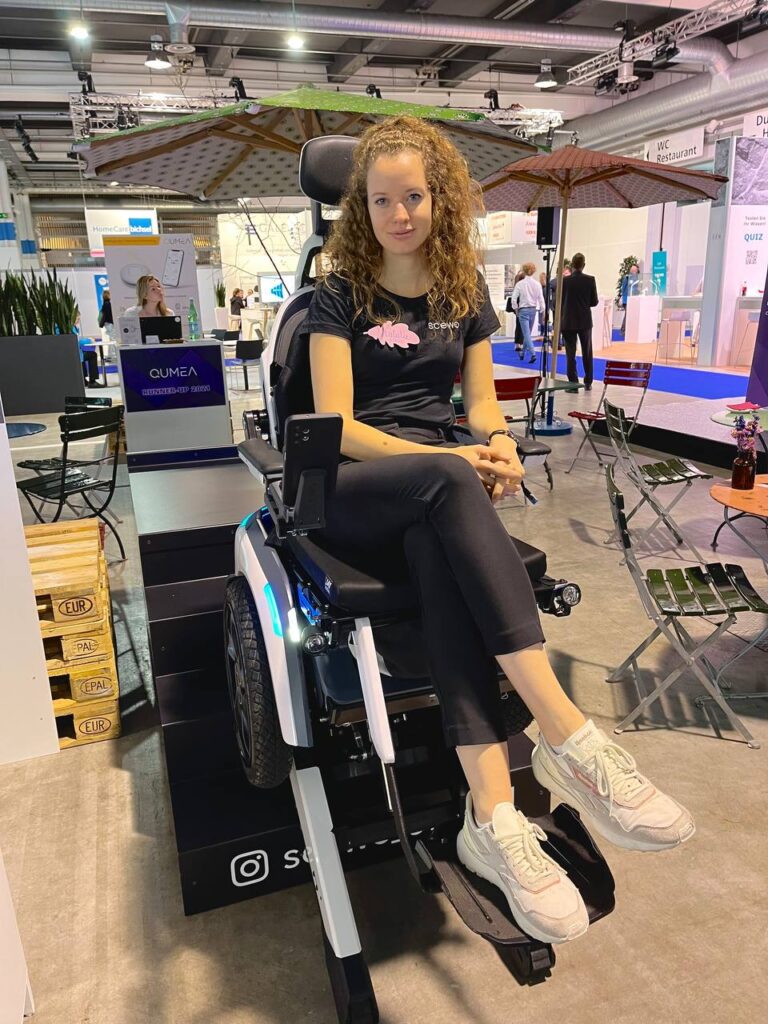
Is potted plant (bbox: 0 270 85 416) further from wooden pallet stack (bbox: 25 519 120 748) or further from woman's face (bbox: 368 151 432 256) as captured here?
woman's face (bbox: 368 151 432 256)

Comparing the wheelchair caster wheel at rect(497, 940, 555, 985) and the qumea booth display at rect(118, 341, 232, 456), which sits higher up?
the qumea booth display at rect(118, 341, 232, 456)

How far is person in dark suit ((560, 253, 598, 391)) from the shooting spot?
930 cm

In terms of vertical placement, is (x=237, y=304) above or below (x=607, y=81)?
below

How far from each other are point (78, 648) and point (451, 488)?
5.62 feet

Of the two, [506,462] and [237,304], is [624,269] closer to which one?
[237,304]

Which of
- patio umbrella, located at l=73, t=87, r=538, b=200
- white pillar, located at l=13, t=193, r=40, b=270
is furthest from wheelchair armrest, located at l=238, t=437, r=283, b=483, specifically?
white pillar, located at l=13, t=193, r=40, b=270

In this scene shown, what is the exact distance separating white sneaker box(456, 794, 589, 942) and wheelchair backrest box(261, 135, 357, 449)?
1.03 m

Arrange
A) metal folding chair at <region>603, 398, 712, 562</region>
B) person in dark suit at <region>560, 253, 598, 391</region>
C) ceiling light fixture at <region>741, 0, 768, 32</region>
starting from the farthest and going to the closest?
1. person in dark suit at <region>560, 253, 598, 391</region>
2. ceiling light fixture at <region>741, 0, 768, 32</region>
3. metal folding chair at <region>603, 398, 712, 562</region>

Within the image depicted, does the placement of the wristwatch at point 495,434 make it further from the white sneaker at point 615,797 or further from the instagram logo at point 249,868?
the instagram logo at point 249,868

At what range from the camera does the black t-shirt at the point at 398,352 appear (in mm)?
1760

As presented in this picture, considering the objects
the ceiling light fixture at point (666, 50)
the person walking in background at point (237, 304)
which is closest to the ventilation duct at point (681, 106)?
the ceiling light fixture at point (666, 50)

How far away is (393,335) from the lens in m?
1.77

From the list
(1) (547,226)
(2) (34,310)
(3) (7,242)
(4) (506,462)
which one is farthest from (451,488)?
(3) (7,242)

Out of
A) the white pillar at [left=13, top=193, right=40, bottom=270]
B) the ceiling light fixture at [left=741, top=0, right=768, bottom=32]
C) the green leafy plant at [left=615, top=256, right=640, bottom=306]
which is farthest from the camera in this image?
the white pillar at [left=13, top=193, right=40, bottom=270]
